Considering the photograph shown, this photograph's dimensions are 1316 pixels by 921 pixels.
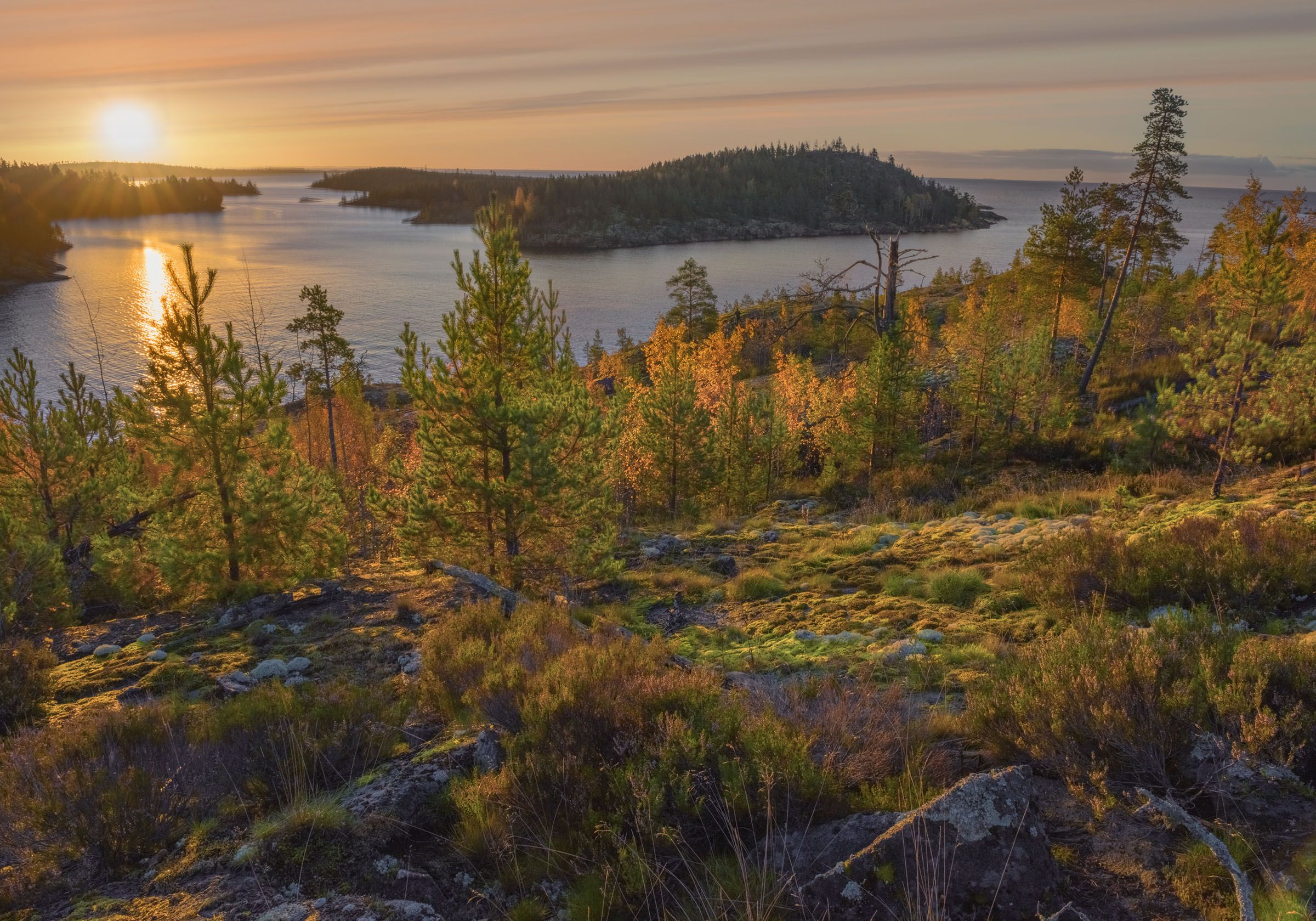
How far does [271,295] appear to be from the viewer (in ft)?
312

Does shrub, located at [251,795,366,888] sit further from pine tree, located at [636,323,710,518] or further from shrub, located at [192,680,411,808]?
pine tree, located at [636,323,710,518]

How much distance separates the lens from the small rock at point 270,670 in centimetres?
783

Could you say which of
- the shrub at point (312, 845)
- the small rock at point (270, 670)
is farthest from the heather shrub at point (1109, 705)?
the small rock at point (270, 670)

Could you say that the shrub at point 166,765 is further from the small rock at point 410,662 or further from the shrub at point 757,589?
the shrub at point 757,589

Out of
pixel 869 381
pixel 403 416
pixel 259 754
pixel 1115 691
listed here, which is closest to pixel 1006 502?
pixel 869 381

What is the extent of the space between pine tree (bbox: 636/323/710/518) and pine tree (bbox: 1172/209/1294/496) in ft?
46.7

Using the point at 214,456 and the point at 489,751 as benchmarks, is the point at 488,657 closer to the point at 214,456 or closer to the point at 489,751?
the point at 489,751

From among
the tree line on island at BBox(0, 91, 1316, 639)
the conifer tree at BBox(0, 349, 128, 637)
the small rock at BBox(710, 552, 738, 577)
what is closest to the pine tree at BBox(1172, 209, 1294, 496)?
the tree line on island at BBox(0, 91, 1316, 639)

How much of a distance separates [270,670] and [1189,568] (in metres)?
10.6

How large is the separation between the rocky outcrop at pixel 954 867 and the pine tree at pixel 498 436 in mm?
8742

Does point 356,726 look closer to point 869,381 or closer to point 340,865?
point 340,865

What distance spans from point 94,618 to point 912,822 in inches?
721

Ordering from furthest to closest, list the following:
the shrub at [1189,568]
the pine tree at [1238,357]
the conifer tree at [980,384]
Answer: the conifer tree at [980,384]
the pine tree at [1238,357]
the shrub at [1189,568]

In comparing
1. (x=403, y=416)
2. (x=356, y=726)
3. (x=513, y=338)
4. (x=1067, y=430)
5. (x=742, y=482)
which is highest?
(x=513, y=338)
